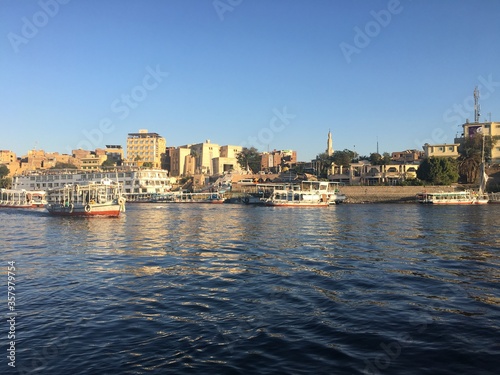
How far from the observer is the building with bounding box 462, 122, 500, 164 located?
114m

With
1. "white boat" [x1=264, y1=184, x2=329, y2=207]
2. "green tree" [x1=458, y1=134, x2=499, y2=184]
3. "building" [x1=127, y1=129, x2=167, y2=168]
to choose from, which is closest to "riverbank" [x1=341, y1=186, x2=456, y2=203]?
"green tree" [x1=458, y1=134, x2=499, y2=184]

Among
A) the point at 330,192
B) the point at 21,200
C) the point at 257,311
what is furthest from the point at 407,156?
the point at 257,311

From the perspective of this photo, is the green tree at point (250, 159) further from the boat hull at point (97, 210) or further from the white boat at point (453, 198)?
the boat hull at point (97, 210)

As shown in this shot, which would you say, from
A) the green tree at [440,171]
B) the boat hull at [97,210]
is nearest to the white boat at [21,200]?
the boat hull at [97,210]

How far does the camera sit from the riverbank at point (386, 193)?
10456cm

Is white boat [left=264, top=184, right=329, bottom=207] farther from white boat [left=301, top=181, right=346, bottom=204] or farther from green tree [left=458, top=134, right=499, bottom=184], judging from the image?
green tree [left=458, top=134, right=499, bottom=184]

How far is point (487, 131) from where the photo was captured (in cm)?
11881

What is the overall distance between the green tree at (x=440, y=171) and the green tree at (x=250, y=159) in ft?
238

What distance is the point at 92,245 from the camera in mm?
29031

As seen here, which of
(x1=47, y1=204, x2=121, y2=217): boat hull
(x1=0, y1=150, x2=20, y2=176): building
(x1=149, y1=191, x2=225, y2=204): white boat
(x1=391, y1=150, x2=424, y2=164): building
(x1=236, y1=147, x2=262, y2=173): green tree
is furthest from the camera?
(x1=0, y1=150, x2=20, y2=176): building

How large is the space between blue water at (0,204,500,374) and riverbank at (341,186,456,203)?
82.5 metres

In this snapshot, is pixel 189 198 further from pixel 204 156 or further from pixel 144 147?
pixel 144 147

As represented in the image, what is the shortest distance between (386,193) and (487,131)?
4060 centimetres

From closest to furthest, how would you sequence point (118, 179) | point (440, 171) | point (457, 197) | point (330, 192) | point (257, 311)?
point (257, 311), point (457, 197), point (330, 192), point (440, 171), point (118, 179)
